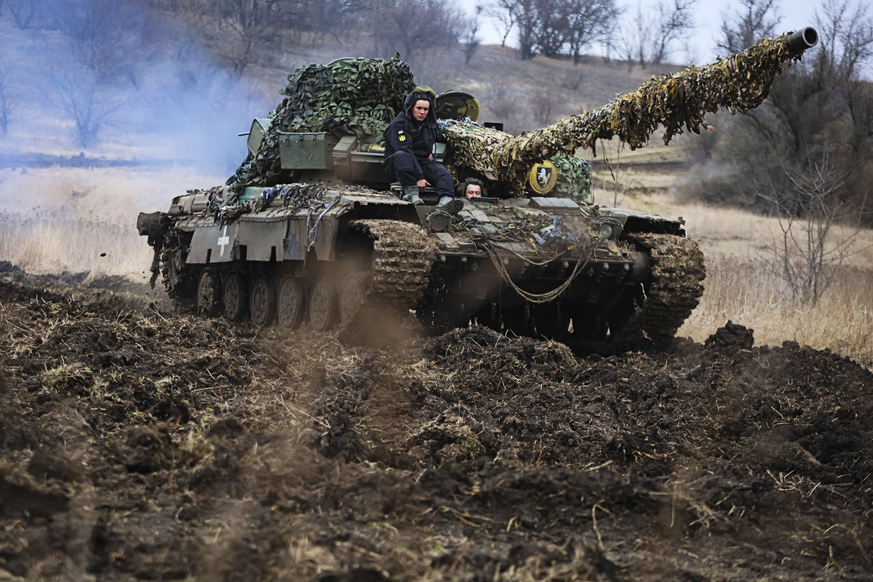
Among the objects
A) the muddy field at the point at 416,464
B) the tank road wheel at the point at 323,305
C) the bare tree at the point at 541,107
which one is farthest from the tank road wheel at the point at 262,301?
the bare tree at the point at 541,107

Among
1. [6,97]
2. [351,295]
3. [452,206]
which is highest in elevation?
[6,97]

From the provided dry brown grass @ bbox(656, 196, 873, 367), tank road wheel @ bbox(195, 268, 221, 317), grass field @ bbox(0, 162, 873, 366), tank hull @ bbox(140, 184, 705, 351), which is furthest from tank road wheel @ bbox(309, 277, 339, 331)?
dry brown grass @ bbox(656, 196, 873, 367)

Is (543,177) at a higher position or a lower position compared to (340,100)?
lower

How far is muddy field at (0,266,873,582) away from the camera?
3.72m

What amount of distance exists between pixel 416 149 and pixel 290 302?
7.14 ft

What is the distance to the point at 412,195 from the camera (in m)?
9.80

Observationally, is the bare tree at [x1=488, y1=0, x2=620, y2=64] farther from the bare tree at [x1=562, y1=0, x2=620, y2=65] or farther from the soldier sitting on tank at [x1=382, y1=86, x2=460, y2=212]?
the soldier sitting on tank at [x1=382, y1=86, x2=460, y2=212]

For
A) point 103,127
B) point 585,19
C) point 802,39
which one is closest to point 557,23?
point 585,19

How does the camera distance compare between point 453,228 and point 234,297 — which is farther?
point 234,297

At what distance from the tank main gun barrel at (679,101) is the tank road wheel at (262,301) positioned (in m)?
3.50

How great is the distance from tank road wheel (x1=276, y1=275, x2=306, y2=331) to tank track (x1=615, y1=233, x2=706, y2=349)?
3.38 metres

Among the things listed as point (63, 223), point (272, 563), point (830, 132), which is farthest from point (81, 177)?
point (272, 563)

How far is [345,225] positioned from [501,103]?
30867mm

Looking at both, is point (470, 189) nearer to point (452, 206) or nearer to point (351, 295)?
Answer: point (452, 206)
